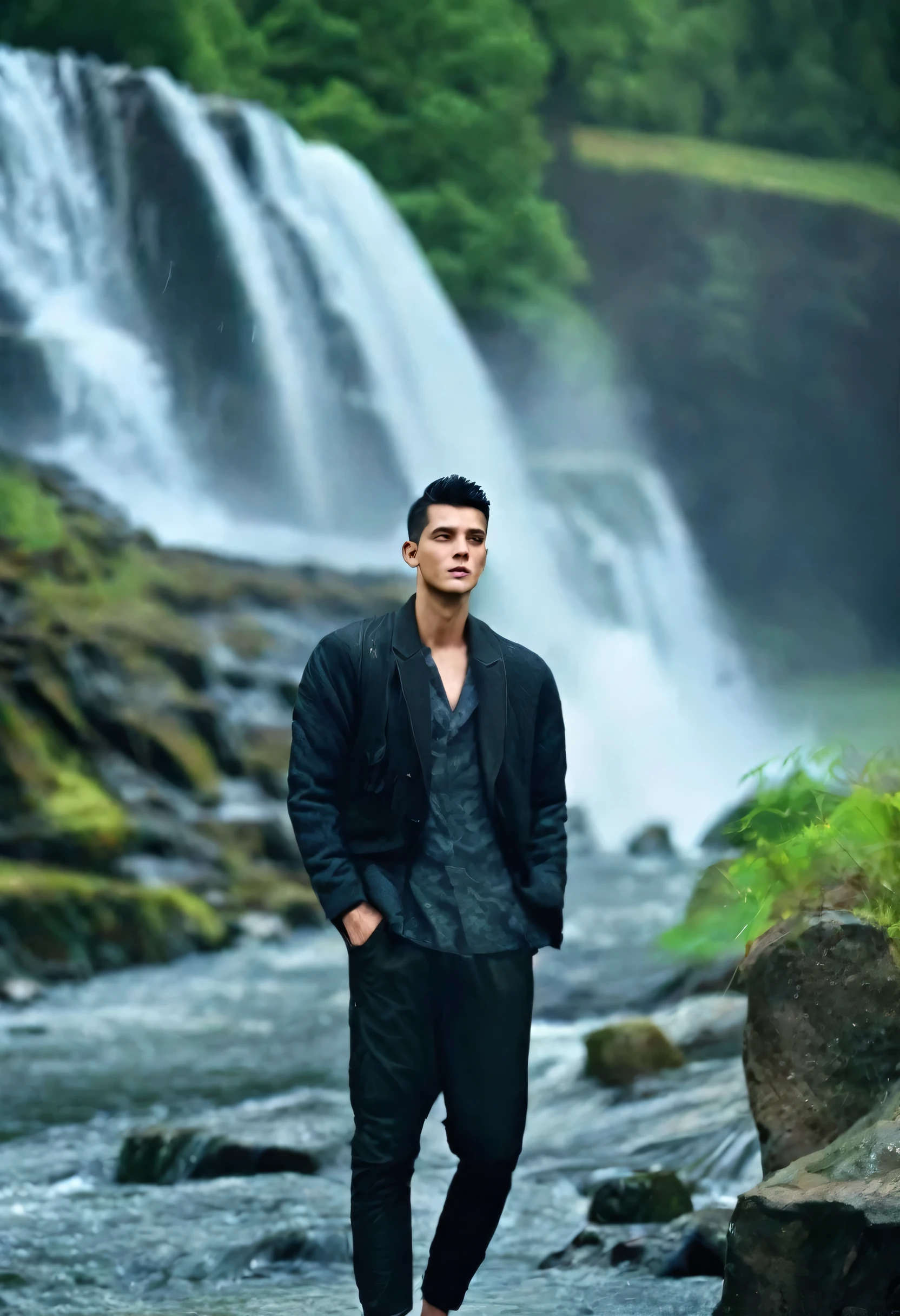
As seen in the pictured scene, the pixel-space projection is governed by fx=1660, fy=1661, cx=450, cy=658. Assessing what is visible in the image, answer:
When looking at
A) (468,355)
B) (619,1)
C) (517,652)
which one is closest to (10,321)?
(468,355)

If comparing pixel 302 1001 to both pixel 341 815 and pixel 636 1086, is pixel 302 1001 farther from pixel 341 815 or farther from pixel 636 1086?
pixel 341 815

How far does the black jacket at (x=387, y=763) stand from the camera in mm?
2369

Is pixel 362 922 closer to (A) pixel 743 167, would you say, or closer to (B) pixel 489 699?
(B) pixel 489 699

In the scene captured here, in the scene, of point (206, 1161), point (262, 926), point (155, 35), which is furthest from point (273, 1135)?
point (155, 35)

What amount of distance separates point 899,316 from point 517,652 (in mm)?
17294

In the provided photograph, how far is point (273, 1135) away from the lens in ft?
14.8

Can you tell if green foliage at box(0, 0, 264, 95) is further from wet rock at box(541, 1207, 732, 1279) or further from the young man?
the young man

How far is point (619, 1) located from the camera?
64.9ft

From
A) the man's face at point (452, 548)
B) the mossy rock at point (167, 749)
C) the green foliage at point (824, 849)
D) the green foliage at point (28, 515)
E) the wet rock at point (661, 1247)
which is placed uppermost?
the green foliage at point (28, 515)

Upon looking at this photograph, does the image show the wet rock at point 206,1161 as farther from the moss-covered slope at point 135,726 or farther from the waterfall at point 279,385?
the waterfall at point 279,385

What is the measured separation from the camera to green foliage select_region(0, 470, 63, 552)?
1088 centimetres

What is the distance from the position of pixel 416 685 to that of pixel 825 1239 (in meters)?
0.98

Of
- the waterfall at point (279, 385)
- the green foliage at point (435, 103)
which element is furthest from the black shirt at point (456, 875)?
the green foliage at point (435, 103)

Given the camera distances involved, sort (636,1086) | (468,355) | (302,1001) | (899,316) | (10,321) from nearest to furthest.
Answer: (636,1086) → (302,1001) → (10,321) → (468,355) → (899,316)
